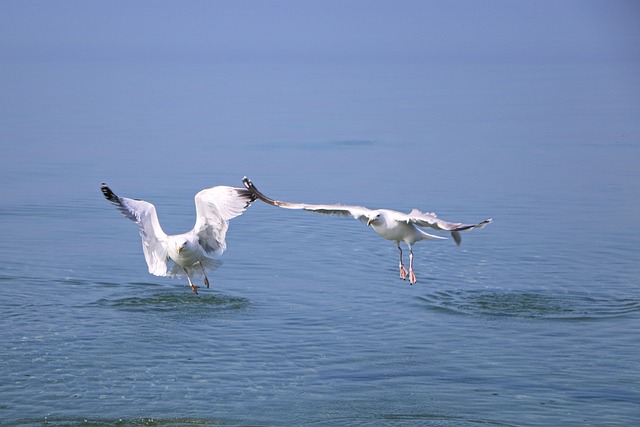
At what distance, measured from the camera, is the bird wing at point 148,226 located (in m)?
13.5

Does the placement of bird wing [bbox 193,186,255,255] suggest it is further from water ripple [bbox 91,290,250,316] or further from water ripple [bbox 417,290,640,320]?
water ripple [bbox 417,290,640,320]

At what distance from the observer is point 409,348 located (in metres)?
13.2

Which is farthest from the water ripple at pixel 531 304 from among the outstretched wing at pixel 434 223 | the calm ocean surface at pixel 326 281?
the outstretched wing at pixel 434 223

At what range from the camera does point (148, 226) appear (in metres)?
13.9

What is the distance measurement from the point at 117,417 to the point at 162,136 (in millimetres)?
18176

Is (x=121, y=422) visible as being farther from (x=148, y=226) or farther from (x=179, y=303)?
(x=179, y=303)

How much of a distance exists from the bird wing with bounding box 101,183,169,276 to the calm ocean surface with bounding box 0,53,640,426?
726 millimetres

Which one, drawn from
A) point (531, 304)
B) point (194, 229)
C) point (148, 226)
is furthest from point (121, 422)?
point (531, 304)

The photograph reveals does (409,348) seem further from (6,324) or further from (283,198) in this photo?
(283,198)

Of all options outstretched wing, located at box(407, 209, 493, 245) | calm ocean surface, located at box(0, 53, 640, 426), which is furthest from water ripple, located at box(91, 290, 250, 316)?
outstretched wing, located at box(407, 209, 493, 245)

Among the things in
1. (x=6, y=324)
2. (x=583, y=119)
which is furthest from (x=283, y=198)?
(x=583, y=119)

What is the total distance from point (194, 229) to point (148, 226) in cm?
55

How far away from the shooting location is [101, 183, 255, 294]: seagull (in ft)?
45.0

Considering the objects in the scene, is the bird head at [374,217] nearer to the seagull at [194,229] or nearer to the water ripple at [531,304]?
the seagull at [194,229]
